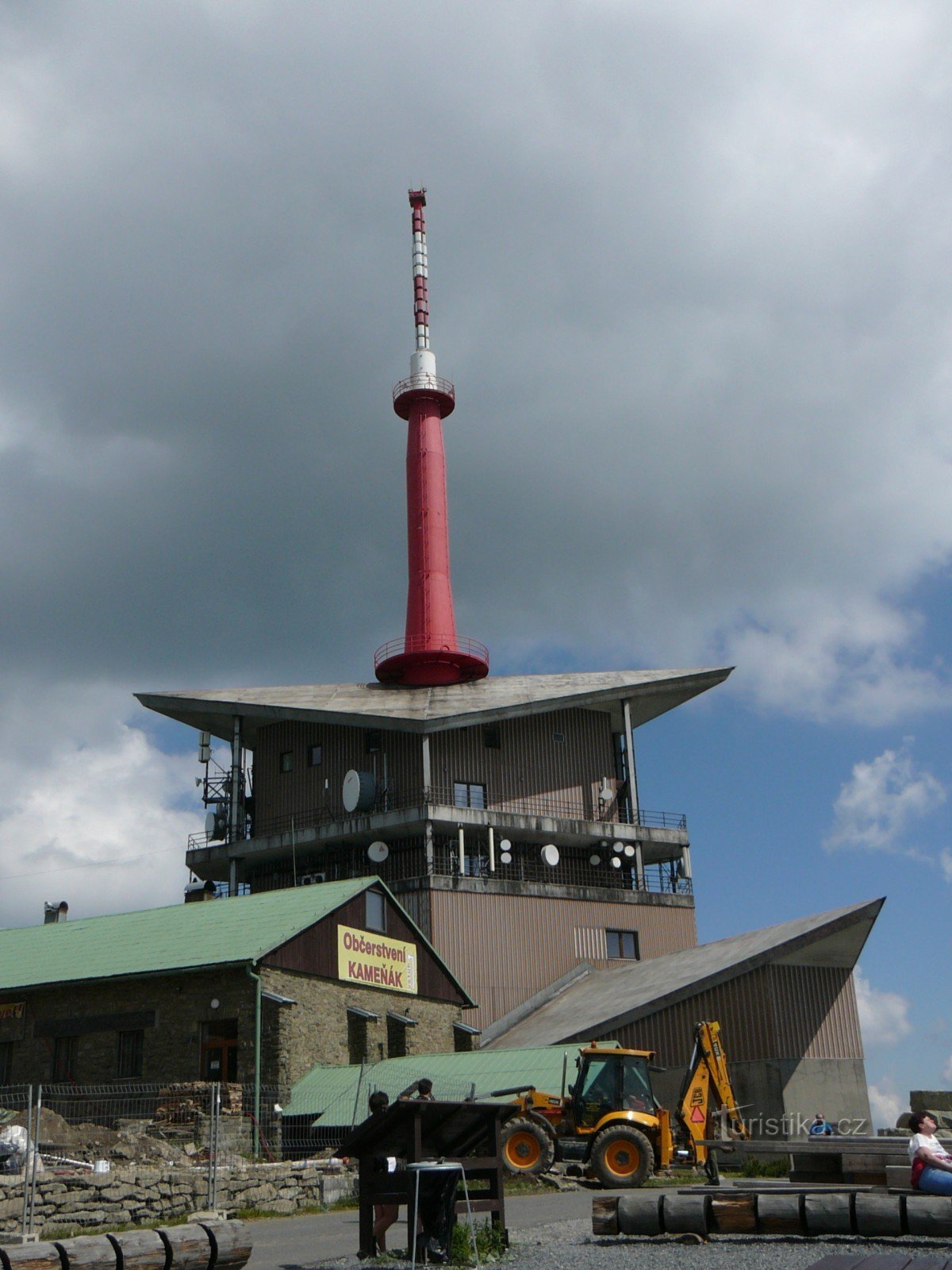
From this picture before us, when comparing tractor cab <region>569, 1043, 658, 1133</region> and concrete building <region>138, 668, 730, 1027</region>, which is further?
concrete building <region>138, 668, 730, 1027</region>

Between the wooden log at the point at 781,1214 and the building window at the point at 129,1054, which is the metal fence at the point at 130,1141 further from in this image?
the wooden log at the point at 781,1214

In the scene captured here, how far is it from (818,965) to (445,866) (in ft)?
54.0

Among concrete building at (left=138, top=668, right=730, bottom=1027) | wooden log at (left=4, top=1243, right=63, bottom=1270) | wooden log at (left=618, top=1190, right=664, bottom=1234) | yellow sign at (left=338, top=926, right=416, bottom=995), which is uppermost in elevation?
concrete building at (left=138, top=668, right=730, bottom=1027)

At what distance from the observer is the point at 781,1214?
39.3 feet

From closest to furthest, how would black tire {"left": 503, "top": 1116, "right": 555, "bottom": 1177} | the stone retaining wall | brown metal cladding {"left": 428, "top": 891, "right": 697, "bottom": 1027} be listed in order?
1. the stone retaining wall
2. black tire {"left": 503, "top": 1116, "right": 555, "bottom": 1177}
3. brown metal cladding {"left": 428, "top": 891, "right": 697, "bottom": 1027}

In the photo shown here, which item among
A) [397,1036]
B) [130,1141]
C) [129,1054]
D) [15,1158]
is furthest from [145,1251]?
[397,1036]

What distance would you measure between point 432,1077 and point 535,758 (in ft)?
73.6

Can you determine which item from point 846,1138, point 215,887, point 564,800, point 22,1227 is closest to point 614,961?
point 564,800

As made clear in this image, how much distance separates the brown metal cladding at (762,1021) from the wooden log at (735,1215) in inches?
717

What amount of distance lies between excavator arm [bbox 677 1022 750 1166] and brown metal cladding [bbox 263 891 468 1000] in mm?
9365

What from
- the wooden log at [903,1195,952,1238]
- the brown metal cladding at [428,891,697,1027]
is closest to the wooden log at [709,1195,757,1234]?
the wooden log at [903,1195,952,1238]

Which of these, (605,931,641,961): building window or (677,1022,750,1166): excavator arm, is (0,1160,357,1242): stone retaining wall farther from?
(605,931,641,961): building window

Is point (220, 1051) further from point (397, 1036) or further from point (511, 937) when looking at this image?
point (511, 937)

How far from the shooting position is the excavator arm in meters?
21.3
